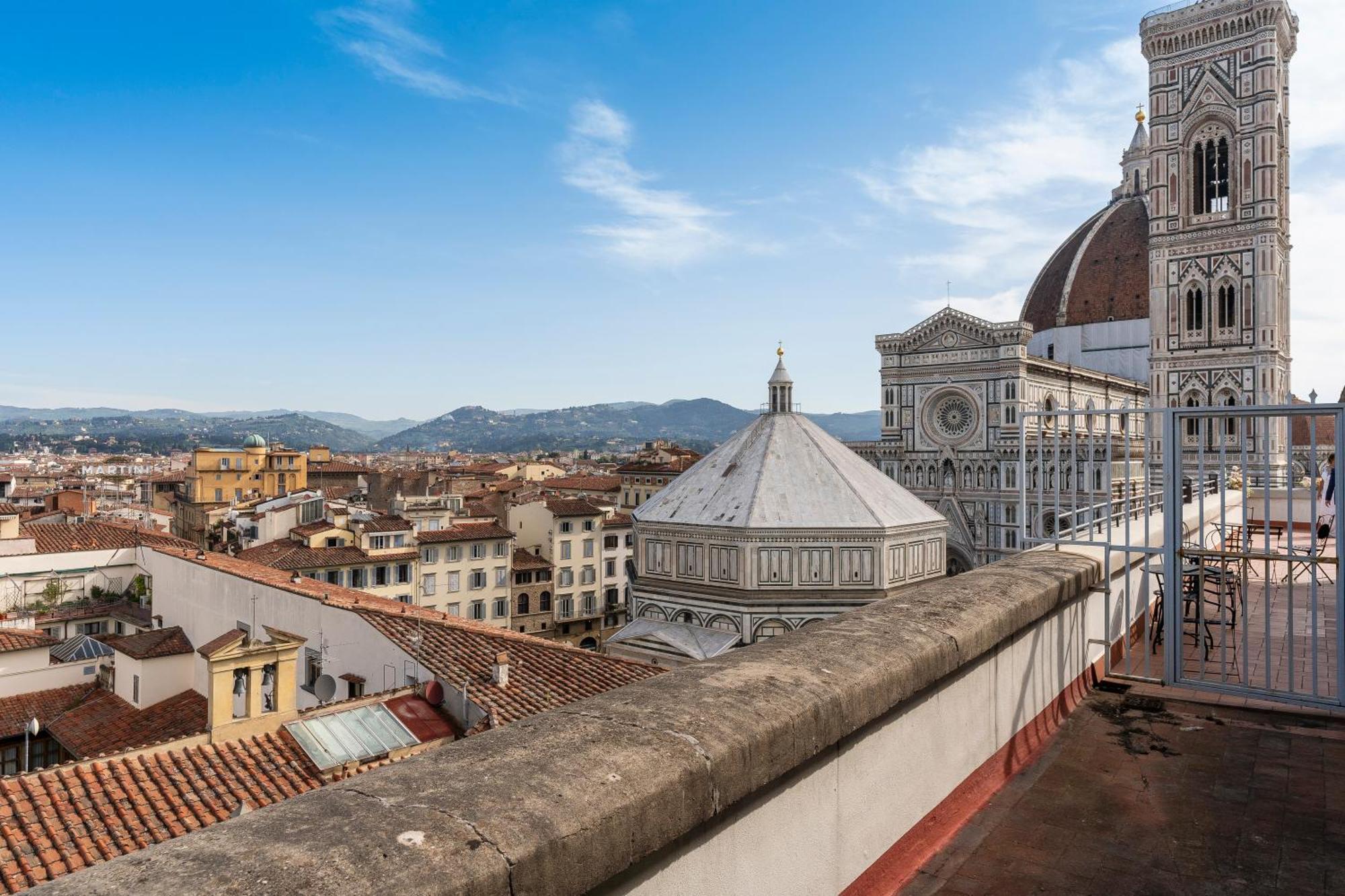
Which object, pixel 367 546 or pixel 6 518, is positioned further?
pixel 367 546

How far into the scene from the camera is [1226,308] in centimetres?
4866

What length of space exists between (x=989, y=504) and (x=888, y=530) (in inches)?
927

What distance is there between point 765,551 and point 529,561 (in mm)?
18622

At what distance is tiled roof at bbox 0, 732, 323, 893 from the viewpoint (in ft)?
24.8

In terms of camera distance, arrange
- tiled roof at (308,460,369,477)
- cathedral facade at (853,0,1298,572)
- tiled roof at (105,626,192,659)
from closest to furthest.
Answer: tiled roof at (105,626,192,659) < cathedral facade at (853,0,1298,572) < tiled roof at (308,460,369,477)

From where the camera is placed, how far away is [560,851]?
1.71 m

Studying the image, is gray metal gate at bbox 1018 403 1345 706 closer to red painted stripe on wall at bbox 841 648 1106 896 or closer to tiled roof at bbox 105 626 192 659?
red painted stripe on wall at bbox 841 648 1106 896

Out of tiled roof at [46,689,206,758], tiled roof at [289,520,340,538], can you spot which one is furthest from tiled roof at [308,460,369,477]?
tiled roof at [46,689,206,758]

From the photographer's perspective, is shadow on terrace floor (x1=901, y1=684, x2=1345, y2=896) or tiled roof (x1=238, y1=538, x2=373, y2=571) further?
tiled roof (x1=238, y1=538, x2=373, y2=571)

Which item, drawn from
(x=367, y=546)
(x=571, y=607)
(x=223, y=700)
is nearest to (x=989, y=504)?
(x=571, y=607)

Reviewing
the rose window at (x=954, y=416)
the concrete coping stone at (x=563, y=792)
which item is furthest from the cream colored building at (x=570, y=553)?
the concrete coping stone at (x=563, y=792)

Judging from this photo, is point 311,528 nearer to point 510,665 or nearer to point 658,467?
point 510,665

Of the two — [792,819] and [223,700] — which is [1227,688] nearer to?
[792,819]

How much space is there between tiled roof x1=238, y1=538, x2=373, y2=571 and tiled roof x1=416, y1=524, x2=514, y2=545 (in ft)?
10.0
